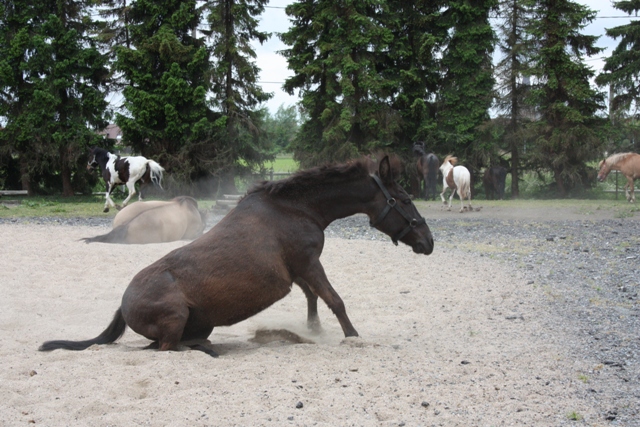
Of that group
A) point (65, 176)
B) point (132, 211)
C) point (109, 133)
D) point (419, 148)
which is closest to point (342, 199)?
point (132, 211)

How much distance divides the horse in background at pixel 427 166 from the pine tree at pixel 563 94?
4.81 m

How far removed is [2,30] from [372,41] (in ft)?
49.8

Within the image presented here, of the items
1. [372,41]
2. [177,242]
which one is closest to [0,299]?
[177,242]

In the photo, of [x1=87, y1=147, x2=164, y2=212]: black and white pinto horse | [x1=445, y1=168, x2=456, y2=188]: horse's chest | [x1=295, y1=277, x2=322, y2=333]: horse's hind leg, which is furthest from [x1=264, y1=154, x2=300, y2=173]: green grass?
[x1=295, y1=277, x2=322, y2=333]: horse's hind leg

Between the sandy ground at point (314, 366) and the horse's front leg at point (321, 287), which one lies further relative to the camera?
the horse's front leg at point (321, 287)

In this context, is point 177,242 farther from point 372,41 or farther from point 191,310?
point 372,41

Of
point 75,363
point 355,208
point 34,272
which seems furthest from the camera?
point 34,272

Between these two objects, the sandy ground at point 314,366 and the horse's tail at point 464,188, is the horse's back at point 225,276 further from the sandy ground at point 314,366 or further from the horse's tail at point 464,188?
the horse's tail at point 464,188

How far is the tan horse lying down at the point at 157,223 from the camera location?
10562mm

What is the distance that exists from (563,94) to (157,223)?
20554mm

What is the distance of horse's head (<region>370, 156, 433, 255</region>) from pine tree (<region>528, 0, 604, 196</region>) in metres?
21.4

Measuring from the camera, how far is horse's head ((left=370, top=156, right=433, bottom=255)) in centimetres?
547

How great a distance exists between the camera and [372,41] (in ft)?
84.4

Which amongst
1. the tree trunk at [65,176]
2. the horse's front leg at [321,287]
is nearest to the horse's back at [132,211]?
the horse's front leg at [321,287]
